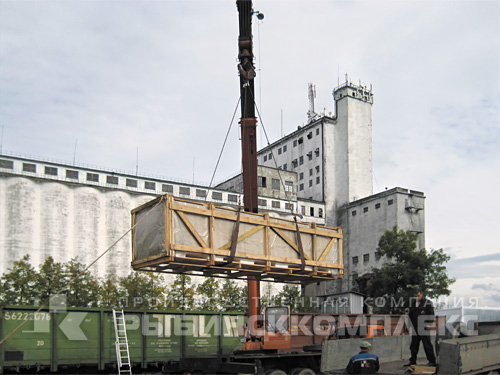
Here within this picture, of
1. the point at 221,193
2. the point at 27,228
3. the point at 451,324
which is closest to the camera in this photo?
Answer: the point at 451,324

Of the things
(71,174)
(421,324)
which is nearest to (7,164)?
(71,174)

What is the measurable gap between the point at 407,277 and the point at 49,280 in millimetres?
28150

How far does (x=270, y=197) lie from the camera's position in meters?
69.8

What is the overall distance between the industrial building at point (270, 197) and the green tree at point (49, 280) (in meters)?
8.97

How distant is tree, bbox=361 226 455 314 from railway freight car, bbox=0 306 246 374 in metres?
24.2

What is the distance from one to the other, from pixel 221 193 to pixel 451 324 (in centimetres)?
5107

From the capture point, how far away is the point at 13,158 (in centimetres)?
5391

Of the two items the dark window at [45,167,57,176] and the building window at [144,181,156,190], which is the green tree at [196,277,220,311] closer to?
the building window at [144,181,156,190]

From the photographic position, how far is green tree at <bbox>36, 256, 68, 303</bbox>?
137ft

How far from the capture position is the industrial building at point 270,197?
2094 inches

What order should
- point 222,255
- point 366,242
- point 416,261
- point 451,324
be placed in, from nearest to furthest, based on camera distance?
point 222,255 < point 451,324 < point 416,261 < point 366,242

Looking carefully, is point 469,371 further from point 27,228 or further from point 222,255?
point 27,228

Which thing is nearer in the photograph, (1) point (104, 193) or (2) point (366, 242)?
(1) point (104, 193)

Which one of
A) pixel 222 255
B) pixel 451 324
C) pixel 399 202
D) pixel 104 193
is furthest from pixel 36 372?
pixel 399 202
